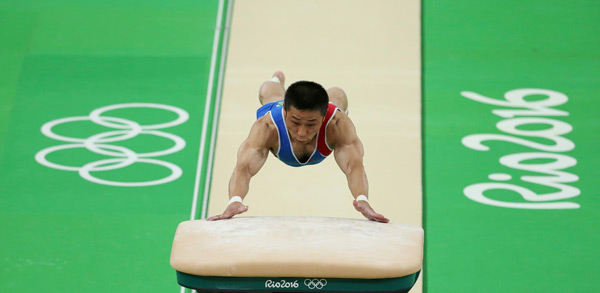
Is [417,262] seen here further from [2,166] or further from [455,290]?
[2,166]

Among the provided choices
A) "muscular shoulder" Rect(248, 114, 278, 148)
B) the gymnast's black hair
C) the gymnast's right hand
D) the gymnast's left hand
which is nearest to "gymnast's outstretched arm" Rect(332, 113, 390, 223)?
the gymnast's left hand

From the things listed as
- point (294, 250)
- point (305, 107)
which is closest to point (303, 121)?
point (305, 107)

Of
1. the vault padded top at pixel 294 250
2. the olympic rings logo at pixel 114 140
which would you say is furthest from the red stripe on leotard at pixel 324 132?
the olympic rings logo at pixel 114 140

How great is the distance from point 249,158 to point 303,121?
453mm

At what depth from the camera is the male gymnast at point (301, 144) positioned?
338cm

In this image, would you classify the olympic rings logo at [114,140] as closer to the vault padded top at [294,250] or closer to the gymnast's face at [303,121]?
the gymnast's face at [303,121]

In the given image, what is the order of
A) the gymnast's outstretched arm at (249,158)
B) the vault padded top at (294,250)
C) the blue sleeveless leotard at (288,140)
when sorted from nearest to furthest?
the vault padded top at (294,250), the gymnast's outstretched arm at (249,158), the blue sleeveless leotard at (288,140)

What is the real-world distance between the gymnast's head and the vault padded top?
18.1 inches

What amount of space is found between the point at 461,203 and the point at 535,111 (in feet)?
→ 3.81

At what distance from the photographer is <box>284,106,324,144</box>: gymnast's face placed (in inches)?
131

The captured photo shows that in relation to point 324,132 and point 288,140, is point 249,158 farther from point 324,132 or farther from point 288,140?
point 324,132

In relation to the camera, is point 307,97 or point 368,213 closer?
point 307,97

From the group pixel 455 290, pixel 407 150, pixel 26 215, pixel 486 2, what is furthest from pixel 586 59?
pixel 26 215

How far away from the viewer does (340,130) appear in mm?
3768
